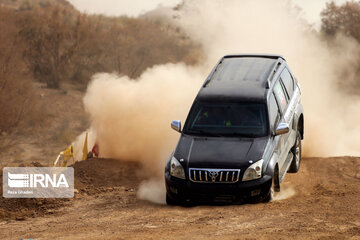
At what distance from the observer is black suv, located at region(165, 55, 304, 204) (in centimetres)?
904

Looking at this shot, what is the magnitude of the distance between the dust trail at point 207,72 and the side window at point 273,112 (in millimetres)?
2432

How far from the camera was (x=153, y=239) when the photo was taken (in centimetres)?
752

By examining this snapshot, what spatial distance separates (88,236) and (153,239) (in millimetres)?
989

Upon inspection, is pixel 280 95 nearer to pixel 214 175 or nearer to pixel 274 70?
pixel 274 70

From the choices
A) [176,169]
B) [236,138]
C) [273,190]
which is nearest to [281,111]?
[236,138]

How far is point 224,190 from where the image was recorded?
8.98m

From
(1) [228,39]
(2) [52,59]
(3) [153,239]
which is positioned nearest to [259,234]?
(3) [153,239]

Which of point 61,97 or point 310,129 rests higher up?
point 310,129

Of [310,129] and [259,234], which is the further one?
[310,129]

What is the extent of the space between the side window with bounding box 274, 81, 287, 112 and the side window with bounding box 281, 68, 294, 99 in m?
0.34

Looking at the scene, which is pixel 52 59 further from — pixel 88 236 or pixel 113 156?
pixel 88 236

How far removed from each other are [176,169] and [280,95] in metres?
2.66

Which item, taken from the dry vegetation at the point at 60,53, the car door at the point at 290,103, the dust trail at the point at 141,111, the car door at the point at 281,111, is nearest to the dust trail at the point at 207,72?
the dust trail at the point at 141,111

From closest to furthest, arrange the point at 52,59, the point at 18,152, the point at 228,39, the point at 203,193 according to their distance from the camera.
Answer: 1. the point at 203,193
2. the point at 18,152
3. the point at 228,39
4. the point at 52,59
